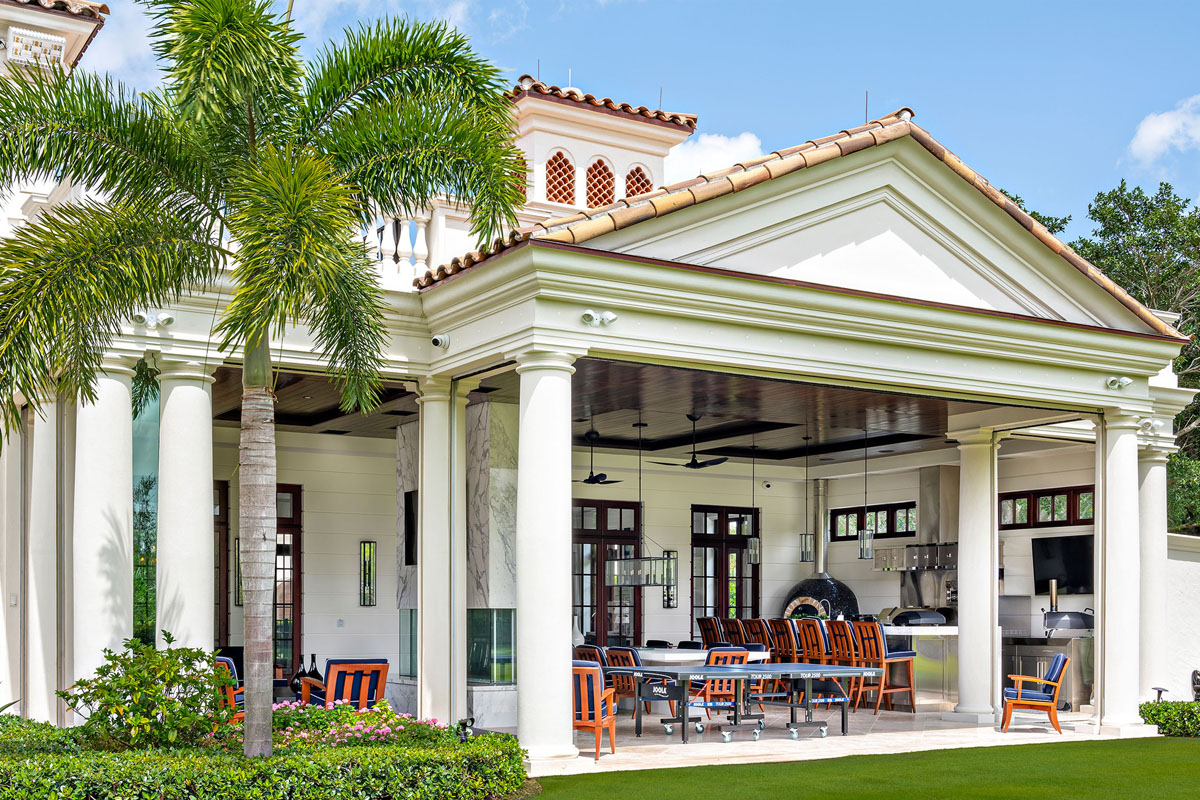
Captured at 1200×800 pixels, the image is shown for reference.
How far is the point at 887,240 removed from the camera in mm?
11578

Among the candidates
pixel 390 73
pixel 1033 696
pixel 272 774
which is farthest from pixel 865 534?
pixel 272 774

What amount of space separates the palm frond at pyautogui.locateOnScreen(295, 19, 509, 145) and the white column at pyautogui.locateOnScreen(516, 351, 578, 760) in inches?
83.1

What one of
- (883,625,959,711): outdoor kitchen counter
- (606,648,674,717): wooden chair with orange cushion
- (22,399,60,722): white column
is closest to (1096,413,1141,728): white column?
(883,625,959,711): outdoor kitchen counter

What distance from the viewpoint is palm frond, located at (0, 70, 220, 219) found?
784 cm

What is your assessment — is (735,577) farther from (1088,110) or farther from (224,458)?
(1088,110)

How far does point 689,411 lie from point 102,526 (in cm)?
716

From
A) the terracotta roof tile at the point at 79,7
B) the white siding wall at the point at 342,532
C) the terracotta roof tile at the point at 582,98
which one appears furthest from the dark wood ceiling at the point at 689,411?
the terracotta roof tile at the point at 79,7

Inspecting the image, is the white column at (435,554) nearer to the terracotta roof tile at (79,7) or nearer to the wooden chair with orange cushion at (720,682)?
the wooden chair with orange cushion at (720,682)

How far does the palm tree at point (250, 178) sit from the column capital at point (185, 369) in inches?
38.0

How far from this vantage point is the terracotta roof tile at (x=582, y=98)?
1538 cm

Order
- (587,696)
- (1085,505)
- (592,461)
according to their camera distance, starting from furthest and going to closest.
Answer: (592,461)
(1085,505)
(587,696)

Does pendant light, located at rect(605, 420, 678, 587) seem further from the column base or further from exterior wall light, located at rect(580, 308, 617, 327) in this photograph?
exterior wall light, located at rect(580, 308, 617, 327)

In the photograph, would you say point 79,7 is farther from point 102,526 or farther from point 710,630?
point 710,630

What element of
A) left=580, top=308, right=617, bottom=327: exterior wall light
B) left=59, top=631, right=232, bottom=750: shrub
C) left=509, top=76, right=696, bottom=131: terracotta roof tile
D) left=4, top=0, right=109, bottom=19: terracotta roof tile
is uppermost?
left=4, top=0, right=109, bottom=19: terracotta roof tile
